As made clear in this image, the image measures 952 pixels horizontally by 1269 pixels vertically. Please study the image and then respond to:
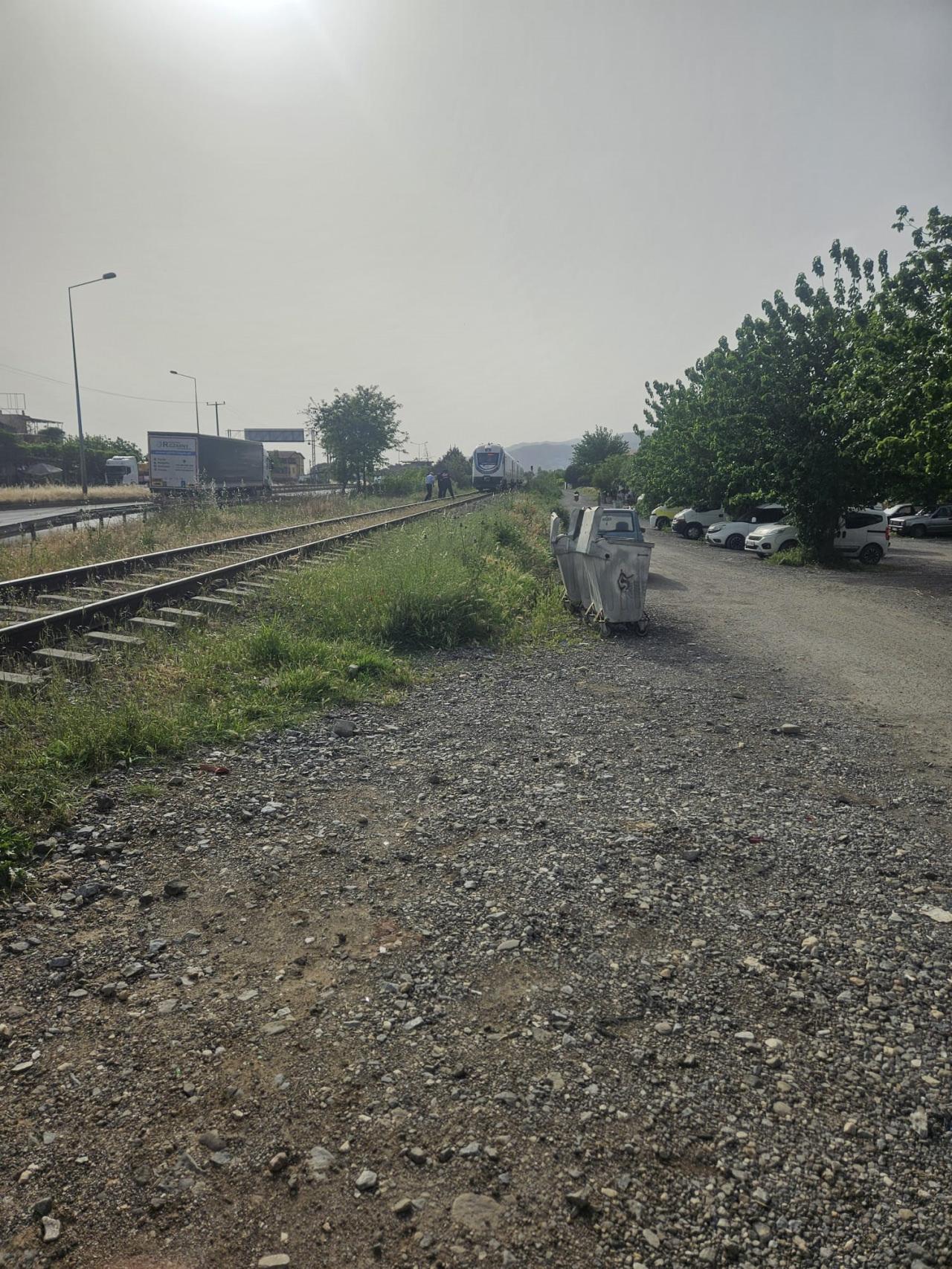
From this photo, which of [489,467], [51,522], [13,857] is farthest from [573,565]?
[489,467]

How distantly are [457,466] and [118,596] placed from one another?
222 ft

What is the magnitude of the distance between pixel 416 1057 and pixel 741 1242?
1144mm

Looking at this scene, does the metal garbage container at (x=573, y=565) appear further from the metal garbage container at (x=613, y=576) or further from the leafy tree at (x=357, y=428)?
the leafy tree at (x=357, y=428)

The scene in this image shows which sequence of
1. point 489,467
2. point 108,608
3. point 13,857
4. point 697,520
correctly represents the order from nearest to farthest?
point 13,857, point 108,608, point 697,520, point 489,467

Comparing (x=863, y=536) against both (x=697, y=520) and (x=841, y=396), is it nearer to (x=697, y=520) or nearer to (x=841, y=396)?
(x=841, y=396)

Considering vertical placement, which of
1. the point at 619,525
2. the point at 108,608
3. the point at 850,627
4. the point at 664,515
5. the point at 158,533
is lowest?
the point at 850,627

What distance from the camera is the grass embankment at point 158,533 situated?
12.6 meters

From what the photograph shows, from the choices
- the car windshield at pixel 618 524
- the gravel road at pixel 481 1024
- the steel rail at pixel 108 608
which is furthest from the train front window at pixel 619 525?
the gravel road at pixel 481 1024

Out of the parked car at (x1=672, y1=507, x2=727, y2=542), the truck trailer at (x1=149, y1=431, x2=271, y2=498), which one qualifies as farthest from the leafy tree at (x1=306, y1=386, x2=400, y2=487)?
the parked car at (x1=672, y1=507, x2=727, y2=542)

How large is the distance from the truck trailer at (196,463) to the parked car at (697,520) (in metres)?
20.9

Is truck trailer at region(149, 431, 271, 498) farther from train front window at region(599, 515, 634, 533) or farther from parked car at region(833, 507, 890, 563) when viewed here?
parked car at region(833, 507, 890, 563)

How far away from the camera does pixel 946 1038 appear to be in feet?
8.91

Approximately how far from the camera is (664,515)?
3828 centimetres

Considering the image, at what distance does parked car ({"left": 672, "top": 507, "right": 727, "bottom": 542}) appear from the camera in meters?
33.3
